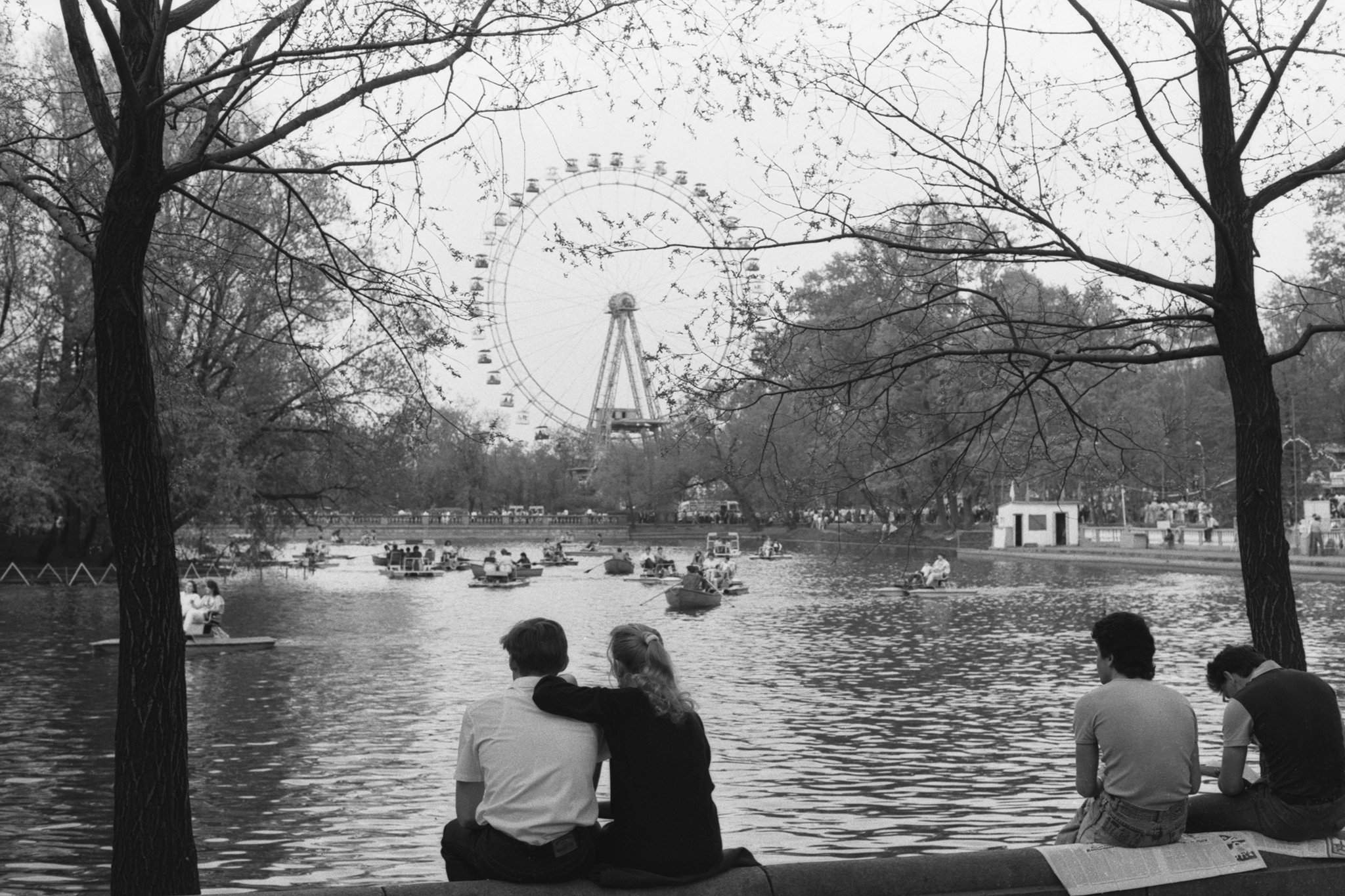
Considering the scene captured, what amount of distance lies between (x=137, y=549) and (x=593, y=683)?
17.5m

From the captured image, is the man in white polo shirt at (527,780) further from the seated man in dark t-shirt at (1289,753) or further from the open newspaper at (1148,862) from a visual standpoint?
the seated man in dark t-shirt at (1289,753)

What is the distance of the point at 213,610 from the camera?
30.7m

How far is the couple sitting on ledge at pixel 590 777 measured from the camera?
234 inches

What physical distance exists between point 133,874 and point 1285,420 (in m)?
84.6

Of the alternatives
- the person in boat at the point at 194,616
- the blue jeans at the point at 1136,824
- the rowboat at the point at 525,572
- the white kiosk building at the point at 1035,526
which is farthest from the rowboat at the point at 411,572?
the blue jeans at the point at 1136,824

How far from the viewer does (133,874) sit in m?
7.43

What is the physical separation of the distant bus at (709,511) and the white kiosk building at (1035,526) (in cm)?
5473

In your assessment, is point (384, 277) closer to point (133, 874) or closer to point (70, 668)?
point (133, 874)

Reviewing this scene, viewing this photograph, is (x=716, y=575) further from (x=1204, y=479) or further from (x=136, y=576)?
(x=1204, y=479)

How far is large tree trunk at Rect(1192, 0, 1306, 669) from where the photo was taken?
8.51 meters

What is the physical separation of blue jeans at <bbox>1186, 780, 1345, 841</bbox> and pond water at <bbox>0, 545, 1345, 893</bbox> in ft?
16.7

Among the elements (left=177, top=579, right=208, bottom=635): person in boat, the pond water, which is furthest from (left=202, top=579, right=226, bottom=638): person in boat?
the pond water

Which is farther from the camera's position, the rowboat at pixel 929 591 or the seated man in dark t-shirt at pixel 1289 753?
the rowboat at pixel 929 591

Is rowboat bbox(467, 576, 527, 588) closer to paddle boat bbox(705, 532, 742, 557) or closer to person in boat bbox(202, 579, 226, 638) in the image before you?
paddle boat bbox(705, 532, 742, 557)
